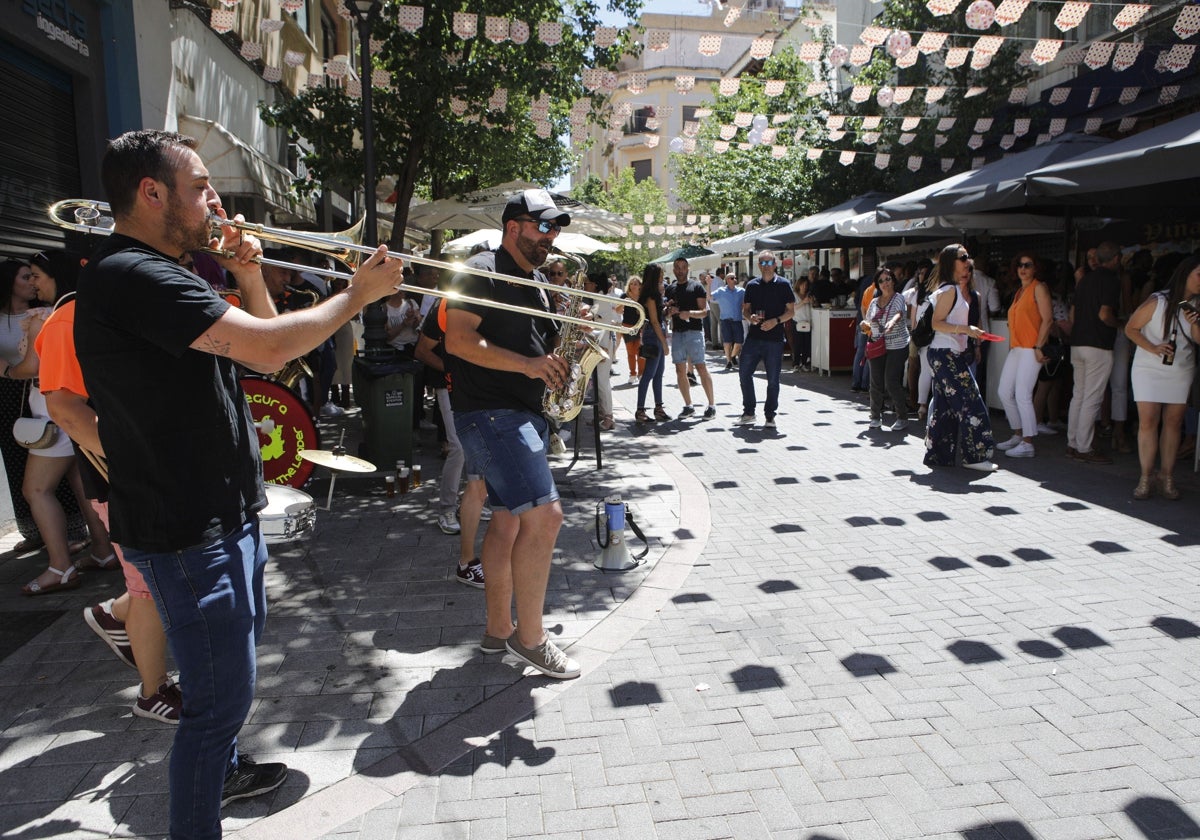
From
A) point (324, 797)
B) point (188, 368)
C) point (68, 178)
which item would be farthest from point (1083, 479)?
point (68, 178)

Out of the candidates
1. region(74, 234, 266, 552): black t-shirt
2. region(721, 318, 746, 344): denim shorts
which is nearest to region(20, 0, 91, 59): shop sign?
region(74, 234, 266, 552): black t-shirt

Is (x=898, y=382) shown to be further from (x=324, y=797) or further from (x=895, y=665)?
(x=324, y=797)

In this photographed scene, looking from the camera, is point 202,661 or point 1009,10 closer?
point 202,661

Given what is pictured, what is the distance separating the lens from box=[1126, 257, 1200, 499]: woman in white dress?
20.8 ft

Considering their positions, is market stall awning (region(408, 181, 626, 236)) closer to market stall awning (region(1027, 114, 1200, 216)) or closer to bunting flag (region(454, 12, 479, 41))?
bunting flag (region(454, 12, 479, 41))

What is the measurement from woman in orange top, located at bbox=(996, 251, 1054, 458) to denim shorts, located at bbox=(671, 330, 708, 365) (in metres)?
3.77

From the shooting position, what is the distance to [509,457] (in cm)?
361

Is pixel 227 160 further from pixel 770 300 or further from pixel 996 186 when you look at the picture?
pixel 996 186

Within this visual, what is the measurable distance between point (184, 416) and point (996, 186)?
8.43 m

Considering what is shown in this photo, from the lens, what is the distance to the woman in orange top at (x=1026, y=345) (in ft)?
27.0

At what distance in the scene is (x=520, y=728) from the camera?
3416 mm

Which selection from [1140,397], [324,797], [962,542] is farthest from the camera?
[1140,397]

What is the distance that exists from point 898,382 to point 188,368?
8631 mm

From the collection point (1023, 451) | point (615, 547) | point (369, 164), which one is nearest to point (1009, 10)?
point (1023, 451)
